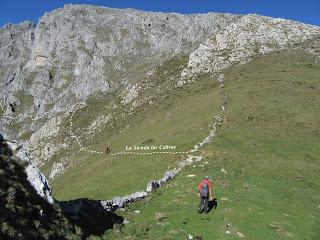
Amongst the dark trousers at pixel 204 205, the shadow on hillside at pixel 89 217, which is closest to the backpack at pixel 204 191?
the dark trousers at pixel 204 205

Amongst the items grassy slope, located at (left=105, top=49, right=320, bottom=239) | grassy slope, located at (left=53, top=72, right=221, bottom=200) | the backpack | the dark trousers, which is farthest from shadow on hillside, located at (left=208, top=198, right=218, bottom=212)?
grassy slope, located at (left=53, top=72, right=221, bottom=200)

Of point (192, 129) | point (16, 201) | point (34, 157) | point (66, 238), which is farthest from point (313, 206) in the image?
point (34, 157)

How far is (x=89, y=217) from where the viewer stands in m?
30.1

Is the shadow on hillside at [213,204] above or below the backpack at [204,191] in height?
below

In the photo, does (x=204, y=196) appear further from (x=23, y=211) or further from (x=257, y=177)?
(x=23, y=211)

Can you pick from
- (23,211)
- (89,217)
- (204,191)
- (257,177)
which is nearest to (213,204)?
(204,191)

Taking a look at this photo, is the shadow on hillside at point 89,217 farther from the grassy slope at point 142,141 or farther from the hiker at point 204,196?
the grassy slope at point 142,141

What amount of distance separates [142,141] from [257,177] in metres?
30.7

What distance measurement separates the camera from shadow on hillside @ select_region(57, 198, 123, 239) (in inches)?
1123

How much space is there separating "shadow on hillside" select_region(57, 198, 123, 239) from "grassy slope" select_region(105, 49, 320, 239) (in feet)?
3.36

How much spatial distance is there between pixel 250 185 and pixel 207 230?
465 inches

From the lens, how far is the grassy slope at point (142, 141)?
A: 51.5 m

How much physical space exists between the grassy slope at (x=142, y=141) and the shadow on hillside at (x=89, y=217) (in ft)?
42.3

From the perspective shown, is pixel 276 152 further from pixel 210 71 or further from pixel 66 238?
pixel 210 71
